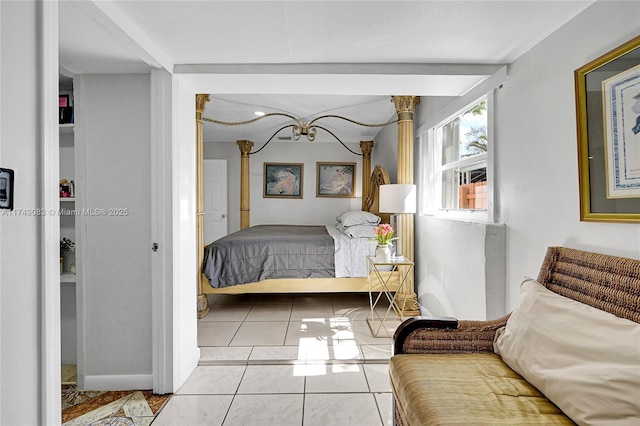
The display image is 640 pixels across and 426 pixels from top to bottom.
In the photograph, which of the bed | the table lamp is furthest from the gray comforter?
the table lamp

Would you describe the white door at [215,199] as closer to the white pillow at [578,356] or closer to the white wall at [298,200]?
the white wall at [298,200]

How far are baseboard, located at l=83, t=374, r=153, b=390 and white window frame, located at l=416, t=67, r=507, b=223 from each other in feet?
8.39

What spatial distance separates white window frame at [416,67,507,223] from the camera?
93.5 inches

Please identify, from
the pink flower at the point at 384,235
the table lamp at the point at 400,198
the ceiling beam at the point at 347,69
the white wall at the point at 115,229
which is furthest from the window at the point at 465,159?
the white wall at the point at 115,229

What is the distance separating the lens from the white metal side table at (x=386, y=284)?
3.27m

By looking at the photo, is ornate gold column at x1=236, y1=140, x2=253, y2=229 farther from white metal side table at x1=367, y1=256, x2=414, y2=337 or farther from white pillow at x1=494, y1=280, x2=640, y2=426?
white pillow at x1=494, y1=280, x2=640, y2=426

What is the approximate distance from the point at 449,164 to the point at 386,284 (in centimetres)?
143

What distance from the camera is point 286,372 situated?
2527mm

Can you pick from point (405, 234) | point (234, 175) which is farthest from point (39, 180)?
point (234, 175)

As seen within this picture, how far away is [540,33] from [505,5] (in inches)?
14.7

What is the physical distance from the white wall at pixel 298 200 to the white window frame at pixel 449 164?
9.28ft

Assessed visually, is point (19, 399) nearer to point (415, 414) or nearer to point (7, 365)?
point (7, 365)

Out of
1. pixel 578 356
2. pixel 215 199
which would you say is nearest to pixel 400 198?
pixel 578 356

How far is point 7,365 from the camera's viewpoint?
104 centimetres
